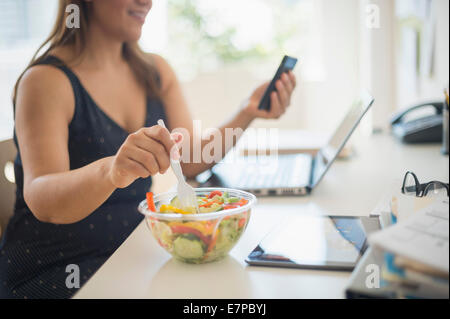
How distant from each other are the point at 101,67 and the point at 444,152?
852mm

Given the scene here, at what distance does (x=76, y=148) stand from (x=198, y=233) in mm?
468

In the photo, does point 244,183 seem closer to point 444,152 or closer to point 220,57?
point 444,152

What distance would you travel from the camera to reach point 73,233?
0.82 metres

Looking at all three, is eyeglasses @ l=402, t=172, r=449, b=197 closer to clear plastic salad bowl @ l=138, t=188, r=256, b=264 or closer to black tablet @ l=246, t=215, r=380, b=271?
black tablet @ l=246, t=215, r=380, b=271

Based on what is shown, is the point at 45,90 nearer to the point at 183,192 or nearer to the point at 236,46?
the point at 183,192

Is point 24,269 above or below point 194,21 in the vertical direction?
below

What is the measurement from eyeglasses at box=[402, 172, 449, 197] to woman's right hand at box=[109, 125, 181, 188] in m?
0.30

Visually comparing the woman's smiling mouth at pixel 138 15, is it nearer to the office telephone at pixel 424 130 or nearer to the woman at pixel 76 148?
the woman at pixel 76 148

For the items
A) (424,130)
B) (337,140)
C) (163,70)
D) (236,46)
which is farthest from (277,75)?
(236,46)

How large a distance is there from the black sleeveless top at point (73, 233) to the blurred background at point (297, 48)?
177 millimetres

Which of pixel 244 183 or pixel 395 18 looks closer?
pixel 244 183

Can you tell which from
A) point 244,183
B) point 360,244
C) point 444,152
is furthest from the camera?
point 444,152
